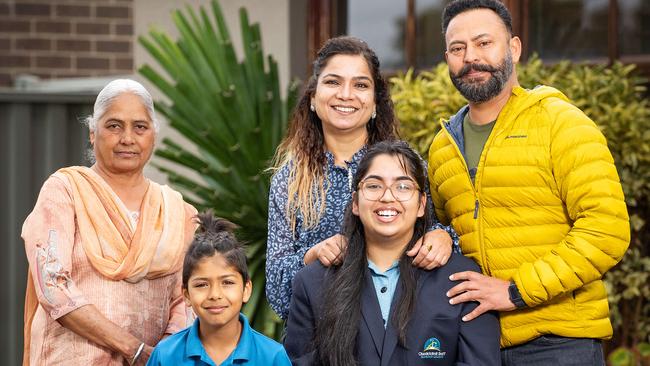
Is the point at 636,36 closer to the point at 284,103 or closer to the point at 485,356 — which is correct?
the point at 284,103

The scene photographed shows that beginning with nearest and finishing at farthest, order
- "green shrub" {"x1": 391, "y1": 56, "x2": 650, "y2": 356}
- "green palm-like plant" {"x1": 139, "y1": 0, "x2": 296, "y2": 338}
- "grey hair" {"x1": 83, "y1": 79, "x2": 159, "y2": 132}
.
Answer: "grey hair" {"x1": 83, "y1": 79, "x2": 159, "y2": 132} < "green shrub" {"x1": 391, "y1": 56, "x2": 650, "y2": 356} < "green palm-like plant" {"x1": 139, "y1": 0, "x2": 296, "y2": 338}

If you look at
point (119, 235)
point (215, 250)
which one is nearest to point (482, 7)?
point (215, 250)

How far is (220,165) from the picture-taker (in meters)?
6.89

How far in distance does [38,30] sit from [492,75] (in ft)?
18.4

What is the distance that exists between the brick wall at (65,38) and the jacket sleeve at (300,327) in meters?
5.07

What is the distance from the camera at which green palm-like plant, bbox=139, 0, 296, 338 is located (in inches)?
267

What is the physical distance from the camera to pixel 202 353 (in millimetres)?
3850

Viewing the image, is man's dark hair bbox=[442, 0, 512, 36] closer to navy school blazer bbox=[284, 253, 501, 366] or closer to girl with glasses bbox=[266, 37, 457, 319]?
girl with glasses bbox=[266, 37, 457, 319]

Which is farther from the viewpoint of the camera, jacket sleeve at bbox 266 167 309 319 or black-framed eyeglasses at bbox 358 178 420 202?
jacket sleeve at bbox 266 167 309 319

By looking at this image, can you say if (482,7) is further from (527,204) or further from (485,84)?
(527,204)

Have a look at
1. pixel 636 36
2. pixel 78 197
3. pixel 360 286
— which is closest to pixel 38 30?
pixel 636 36

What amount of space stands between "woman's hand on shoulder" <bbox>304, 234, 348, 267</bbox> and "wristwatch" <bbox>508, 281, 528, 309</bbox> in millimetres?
594

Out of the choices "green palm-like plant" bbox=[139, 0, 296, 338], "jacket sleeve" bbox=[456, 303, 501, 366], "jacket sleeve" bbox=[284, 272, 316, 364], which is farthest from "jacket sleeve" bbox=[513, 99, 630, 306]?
"green palm-like plant" bbox=[139, 0, 296, 338]

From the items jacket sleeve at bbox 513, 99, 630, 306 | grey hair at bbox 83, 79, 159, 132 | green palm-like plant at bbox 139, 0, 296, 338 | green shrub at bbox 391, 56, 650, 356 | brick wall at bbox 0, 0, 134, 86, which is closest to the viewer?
jacket sleeve at bbox 513, 99, 630, 306
